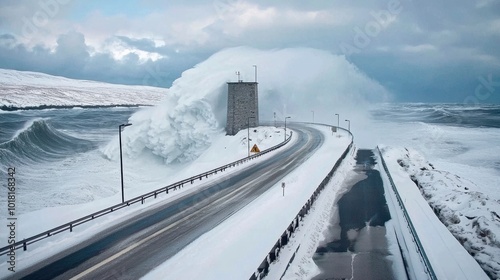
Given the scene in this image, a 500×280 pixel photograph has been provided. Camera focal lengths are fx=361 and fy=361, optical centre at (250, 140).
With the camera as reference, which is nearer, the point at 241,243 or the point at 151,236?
the point at 241,243

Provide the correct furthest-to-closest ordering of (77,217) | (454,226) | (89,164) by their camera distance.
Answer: (89,164), (77,217), (454,226)

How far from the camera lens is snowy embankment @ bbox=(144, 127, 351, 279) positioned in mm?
14398

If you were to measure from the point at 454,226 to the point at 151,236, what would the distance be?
18.0 meters

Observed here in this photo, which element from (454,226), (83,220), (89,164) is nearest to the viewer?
(83,220)

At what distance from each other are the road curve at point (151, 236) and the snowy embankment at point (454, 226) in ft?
36.1

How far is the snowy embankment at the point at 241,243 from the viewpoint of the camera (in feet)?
47.2

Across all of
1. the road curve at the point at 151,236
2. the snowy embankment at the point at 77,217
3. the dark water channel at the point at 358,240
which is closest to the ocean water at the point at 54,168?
the snowy embankment at the point at 77,217

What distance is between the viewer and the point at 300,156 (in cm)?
4509

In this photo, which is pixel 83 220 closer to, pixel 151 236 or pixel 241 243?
pixel 151 236

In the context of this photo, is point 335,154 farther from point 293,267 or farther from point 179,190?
point 293,267

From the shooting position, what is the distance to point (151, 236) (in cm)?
1841

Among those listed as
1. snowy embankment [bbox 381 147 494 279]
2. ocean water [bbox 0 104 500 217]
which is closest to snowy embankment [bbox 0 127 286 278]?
ocean water [bbox 0 104 500 217]

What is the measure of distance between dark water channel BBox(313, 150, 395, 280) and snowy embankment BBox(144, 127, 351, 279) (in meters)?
1.96

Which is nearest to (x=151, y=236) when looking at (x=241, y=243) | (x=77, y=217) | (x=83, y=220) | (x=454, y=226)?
Answer: (x=241, y=243)
